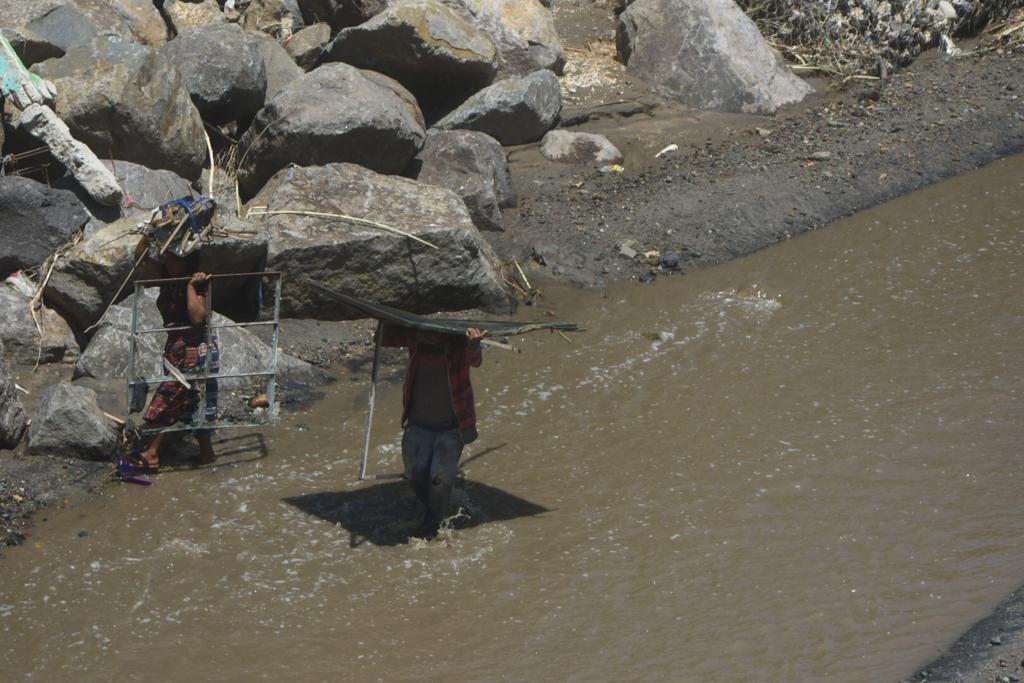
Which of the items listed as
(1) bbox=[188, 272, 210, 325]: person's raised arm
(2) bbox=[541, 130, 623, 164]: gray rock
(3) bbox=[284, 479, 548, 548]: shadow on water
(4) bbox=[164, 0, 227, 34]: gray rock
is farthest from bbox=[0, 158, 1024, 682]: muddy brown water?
(4) bbox=[164, 0, 227, 34]: gray rock

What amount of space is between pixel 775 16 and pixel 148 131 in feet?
21.9

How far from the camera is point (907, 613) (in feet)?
16.5

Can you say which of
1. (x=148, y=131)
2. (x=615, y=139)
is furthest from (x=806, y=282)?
(x=148, y=131)

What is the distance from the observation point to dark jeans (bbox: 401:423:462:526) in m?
5.48

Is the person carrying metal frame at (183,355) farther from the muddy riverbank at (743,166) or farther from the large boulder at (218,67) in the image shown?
the large boulder at (218,67)

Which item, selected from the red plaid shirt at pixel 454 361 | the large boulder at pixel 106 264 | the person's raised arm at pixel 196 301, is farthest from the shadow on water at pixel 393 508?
the large boulder at pixel 106 264

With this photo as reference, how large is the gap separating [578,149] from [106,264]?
4282 millimetres

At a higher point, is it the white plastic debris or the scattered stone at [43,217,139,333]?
the white plastic debris

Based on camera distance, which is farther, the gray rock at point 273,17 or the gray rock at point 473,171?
the gray rock at point 273,17

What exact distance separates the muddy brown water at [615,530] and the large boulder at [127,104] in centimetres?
236

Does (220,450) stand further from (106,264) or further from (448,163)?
(448,163)

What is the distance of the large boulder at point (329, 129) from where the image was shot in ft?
27.9

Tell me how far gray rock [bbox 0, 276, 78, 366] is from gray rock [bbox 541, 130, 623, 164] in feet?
14.1

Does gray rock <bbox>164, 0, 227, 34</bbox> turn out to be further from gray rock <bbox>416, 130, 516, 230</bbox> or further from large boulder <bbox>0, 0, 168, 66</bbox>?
gray rock <bbox>416, 130, 516, 230</bbox>
